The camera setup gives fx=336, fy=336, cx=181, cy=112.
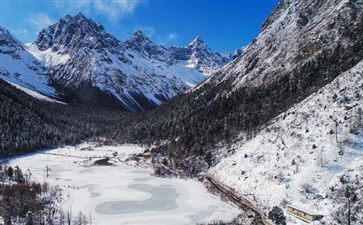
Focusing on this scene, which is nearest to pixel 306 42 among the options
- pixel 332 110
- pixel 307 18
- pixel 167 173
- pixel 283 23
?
pixel 307 18

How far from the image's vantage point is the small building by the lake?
57.6 metres

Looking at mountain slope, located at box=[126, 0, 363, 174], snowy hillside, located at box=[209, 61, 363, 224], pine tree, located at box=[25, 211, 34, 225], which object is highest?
mountain slope, located at box=[126, 0, 363, 174]

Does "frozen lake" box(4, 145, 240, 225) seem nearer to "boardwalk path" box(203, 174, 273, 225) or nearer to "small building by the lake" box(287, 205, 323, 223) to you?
"boardwalk path" box(203, 174, 273, 225)

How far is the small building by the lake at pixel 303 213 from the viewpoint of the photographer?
57581 millimetres

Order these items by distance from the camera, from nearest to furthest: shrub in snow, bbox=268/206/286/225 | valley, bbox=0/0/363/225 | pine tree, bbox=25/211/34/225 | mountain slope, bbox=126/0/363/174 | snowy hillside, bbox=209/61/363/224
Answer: shrub in snow, bbox=268/206/286/225 < snowy hillside, bbox=209/61/363/224 < pine tree, bbox=25/211/34/225 < valley, bbox=0/0/363/225 < mountain slope, bbox=126/0/363/174

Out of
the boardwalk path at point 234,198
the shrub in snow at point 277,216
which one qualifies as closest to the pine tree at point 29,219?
the boardwalk path at point 234,198

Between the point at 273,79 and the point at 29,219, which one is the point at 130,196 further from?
the point at 273,79

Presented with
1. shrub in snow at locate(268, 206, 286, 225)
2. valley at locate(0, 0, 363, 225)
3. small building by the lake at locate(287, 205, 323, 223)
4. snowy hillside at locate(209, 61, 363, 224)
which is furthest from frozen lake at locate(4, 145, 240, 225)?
small building by the lake at locate(287, 205, 323, 223)

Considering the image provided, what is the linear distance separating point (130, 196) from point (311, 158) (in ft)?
157

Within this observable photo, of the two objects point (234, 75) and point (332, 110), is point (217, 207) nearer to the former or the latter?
point (332, 110)

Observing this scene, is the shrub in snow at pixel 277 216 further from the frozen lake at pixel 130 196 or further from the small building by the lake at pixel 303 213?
the frozen lake at pixel 130 196

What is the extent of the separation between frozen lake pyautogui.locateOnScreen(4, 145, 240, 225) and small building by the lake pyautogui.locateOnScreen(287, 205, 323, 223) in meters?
14.5

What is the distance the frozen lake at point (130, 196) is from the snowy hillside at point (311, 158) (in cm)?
972

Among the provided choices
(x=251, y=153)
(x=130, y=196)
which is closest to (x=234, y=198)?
(x=251, y=153)
